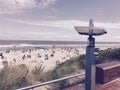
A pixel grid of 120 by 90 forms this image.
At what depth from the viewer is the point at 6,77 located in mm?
6355

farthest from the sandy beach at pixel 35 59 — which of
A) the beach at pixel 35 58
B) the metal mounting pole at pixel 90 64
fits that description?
the metal mounting pole at pixel 90 64

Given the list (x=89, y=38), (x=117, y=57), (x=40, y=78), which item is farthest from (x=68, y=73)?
(x=89, y=38)

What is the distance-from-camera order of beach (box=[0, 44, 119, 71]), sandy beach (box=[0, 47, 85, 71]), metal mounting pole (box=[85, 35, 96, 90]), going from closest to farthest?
metal mounting pole (box=[85, 35, 96, 90]) < beach (box=[0, 44, 119, 71]) < sandy beach (box=[0, 47, 85, 71])

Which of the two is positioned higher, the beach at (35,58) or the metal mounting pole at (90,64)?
the metal mounting pole at (90,64)

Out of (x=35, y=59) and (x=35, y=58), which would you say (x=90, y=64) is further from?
(x=35, y=58)

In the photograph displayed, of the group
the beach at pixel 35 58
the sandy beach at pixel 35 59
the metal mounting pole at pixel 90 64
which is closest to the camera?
the metal mounting pole at pixel 90 64

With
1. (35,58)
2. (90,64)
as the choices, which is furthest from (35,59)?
(90,64)

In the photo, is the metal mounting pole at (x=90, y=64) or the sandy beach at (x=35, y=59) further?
the sandy beach at (x=35, y=59)

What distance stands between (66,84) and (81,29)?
3.16 m

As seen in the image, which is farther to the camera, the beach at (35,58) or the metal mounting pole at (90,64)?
the beach at (35,58)

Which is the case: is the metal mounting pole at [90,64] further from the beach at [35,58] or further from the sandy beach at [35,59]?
the sandy beach at [35,59]

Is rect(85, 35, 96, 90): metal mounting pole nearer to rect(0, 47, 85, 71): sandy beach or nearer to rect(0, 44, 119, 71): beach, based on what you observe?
rect(0, 44, 119, 71): beach

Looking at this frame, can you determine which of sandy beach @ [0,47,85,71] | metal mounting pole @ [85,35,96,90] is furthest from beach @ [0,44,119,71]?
metal mounting pole @ [85,35,96,90]

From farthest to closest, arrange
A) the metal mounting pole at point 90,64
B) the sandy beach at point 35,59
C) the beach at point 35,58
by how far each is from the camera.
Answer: the sandy beach at point 35,59, the beach at point 35,58, the metal mounting pole at point 90,64
